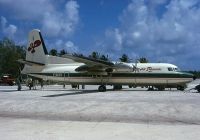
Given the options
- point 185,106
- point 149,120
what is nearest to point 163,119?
point 149,120

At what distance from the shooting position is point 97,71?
41.6 metres

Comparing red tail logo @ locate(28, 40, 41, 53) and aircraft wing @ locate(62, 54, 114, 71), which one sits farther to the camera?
red tail logo @ locate(28, 40, 41, 53)

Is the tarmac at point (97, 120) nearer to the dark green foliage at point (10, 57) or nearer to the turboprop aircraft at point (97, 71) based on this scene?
the turboprop aircraft at point (97, 71)

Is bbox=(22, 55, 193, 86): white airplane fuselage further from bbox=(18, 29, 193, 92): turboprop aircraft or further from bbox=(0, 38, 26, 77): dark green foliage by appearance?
bbox=(0, 38, 26, 77): dark green foliage

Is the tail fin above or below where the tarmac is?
above

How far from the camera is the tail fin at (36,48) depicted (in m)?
43.5

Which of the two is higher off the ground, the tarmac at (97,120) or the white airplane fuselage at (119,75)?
the white airplane fuselage at (119,75)

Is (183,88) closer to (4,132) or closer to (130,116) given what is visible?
(130,116)

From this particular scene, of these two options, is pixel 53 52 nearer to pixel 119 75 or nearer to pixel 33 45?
pixel 33 45

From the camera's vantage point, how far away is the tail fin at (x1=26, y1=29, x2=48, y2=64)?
43531mm

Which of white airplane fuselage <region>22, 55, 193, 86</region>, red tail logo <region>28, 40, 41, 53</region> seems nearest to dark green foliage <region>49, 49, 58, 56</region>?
red tail logo <region>28, 40, 41, 53</region>

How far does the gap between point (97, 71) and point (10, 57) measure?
246 feet

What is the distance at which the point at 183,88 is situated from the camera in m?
40.7

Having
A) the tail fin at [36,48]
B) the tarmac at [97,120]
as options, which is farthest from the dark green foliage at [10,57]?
the tarmac at [97,120]
